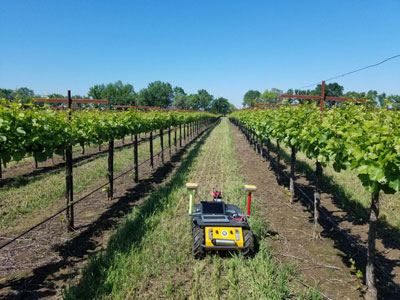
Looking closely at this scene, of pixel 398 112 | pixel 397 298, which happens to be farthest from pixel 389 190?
pixel 397 298

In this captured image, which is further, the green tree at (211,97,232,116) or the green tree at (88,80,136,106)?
the green tree at (211,97,232,116)

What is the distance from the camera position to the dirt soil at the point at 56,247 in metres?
4.27

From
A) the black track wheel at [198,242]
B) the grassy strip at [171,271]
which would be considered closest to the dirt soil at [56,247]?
the grassy strip at [171,271]

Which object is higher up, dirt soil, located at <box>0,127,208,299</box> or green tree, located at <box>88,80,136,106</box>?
green tree, located at <box>88,80,136,106</box>

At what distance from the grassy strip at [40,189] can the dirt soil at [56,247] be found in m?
0.48

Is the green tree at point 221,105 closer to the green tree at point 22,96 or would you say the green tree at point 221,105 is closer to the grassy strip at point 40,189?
the grassy strip at point 40,189

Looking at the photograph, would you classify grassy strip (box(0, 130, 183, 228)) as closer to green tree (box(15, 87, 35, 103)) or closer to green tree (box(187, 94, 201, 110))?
green tree (box(15, 87, 35, 103))

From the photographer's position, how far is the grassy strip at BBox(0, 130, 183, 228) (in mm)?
7230

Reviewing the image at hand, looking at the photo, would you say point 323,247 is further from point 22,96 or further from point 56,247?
point 22,96

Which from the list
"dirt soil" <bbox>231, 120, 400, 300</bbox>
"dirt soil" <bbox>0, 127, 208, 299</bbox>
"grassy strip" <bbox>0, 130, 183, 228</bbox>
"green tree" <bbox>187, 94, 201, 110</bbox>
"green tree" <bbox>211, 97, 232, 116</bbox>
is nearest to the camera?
"dirt soil" <bbox>0, 127, 208, 299</bbox>

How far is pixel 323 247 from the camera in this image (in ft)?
18.7

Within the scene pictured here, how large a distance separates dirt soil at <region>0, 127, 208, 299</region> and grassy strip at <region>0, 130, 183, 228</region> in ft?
1.57

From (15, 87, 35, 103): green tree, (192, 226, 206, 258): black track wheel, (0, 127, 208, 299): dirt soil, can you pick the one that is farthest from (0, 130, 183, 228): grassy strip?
(192, 226, 206, 258): black track wheel

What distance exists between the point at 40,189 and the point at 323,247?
8.72 meters
